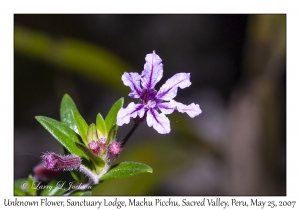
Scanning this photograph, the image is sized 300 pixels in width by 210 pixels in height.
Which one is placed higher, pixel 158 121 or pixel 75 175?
pixel 158 121

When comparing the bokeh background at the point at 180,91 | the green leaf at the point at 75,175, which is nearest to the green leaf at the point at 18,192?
the green leaf at the point at 75,175

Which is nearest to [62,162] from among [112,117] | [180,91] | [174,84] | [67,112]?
[112,117]

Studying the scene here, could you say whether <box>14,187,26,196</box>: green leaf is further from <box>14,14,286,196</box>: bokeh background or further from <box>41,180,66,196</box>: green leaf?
<box>14,14,286,196</box>: bokeh background

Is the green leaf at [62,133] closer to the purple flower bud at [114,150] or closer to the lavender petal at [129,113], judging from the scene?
the purple flower bud at [114,150]

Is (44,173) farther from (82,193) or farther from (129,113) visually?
(129,113)
